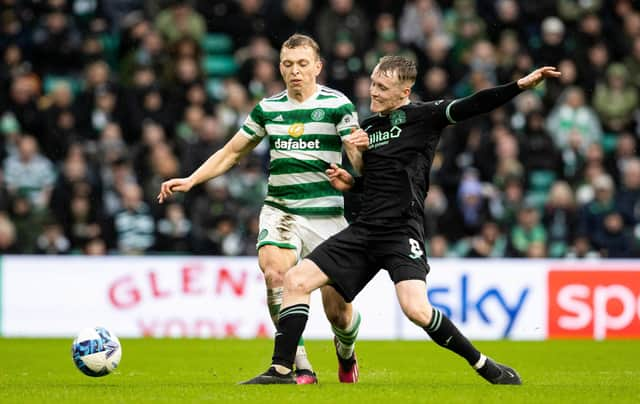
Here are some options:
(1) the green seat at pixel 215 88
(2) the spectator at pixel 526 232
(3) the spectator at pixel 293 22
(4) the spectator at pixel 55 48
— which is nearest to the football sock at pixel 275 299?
(2) the spectator at pixel 526 232

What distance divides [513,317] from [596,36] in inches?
229

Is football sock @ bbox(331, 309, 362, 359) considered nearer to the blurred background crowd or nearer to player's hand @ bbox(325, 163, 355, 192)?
player's hand @ bbox(325, 163, 355, 192)

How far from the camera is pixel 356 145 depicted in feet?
26.4

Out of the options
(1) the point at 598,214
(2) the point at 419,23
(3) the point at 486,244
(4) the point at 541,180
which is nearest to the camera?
(3) the point at 486,244

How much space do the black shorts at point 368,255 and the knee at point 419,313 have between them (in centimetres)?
21

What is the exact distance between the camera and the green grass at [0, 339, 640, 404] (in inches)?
288

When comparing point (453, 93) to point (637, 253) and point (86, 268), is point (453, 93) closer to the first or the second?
point (637, 253)

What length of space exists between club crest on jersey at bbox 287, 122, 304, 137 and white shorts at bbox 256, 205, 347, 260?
0.54 metres

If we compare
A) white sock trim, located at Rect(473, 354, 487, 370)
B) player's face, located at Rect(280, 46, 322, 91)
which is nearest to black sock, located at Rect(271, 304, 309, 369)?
white sock trim, located at Rect(473, 354, 487, 370)

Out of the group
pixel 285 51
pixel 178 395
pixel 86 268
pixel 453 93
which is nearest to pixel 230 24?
pixel 453 93

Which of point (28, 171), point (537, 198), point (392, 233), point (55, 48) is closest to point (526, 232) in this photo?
point (537, 198)

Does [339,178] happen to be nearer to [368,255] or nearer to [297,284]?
[368,255]

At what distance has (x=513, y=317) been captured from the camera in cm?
1542

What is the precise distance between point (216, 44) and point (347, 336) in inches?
472
